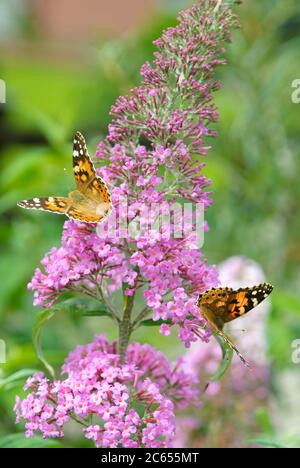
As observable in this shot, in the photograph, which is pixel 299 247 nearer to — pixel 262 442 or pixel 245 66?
pixel 245 66

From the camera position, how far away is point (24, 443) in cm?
152

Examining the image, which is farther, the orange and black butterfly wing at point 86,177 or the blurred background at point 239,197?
the blurred background at point 239,197

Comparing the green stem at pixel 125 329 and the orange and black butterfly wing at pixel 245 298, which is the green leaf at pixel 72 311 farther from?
the orange and black butterfly wing at pixel 245 298

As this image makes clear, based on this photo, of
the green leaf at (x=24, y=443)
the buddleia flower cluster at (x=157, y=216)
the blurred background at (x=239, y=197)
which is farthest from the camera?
the blurred background at (x=239, y=197)

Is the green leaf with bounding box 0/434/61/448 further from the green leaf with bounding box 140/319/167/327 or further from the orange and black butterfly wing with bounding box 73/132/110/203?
the orange and black butterfly wing with bounding box 73/132/110/203

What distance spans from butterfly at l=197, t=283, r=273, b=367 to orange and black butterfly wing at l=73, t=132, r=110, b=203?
27cm

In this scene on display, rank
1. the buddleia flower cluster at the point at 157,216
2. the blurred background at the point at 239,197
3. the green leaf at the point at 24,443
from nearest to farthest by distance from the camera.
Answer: the buddleia flower cluster at the point at 157,216
the green leaf at the point at 24,443
the blurred background at the point at 239,197

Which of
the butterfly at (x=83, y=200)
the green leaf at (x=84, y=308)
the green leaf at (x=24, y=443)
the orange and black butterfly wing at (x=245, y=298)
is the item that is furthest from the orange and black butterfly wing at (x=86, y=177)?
the green leaf at (x=24, y=443)

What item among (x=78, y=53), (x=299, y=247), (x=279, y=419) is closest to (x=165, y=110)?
(x=279, y=419)

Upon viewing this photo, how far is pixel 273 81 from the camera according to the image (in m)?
3.29

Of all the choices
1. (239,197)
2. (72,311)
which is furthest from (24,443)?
(239,197)

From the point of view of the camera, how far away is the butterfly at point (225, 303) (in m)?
1.35

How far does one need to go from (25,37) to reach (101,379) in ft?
61.2

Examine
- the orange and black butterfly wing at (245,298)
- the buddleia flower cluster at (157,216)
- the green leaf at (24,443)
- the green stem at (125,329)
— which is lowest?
the green leaf at (24,443)
